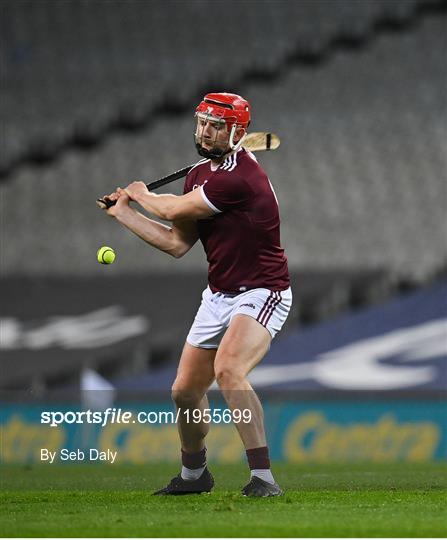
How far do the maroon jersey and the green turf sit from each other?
1117 millimetres

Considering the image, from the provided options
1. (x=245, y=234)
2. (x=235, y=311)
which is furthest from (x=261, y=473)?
(x=245, y=234)

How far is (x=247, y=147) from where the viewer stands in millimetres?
7125

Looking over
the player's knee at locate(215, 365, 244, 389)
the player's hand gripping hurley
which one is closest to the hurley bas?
the player's hand gripping hurley

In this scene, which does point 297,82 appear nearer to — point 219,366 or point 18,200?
point 18,200

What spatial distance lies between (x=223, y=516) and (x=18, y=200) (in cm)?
1460

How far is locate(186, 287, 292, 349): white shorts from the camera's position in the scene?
637 centimetres

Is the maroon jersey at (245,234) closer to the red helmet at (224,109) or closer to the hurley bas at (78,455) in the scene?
the red helmet at (224,109)

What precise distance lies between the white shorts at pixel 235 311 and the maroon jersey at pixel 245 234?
5 centimetres

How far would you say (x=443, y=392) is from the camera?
45.2 ft

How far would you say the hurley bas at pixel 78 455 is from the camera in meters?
12.9

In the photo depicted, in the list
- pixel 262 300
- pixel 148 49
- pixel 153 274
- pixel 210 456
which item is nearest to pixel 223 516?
pixel 262 300

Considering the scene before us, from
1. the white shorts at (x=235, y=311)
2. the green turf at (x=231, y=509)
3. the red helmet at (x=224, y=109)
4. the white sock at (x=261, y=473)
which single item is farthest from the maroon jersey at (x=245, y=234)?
the green turf at (x=231, y=509)

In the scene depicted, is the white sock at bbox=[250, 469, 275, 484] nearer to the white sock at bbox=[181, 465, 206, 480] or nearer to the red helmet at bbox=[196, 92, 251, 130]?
the white sock at bbox=[181, 465, 206, 480]

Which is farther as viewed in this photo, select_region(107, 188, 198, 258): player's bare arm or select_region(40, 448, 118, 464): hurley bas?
select_region(40, 448, 118, 464): hurley bas
